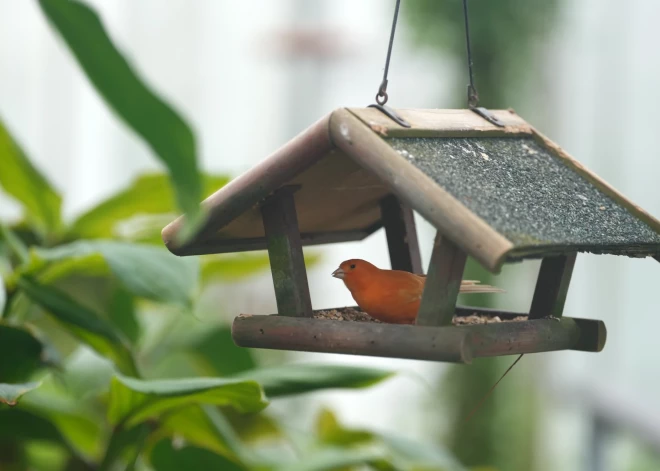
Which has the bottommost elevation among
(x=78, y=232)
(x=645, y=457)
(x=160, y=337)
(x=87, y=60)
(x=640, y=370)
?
A: (x=645, y=457)

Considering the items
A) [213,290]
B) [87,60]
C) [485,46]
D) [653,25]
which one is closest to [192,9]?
[213,290]

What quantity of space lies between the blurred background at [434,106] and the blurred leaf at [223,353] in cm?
158

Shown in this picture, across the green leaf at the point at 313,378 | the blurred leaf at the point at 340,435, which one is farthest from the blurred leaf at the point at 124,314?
the blurred leaf at the point at 340,435

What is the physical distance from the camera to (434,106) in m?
3.59

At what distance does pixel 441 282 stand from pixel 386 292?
4.4 inches

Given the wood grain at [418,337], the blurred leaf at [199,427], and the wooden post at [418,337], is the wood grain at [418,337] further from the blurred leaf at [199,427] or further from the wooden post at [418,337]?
the blurred leaf at [199,427]

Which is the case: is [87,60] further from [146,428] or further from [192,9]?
[192,9]

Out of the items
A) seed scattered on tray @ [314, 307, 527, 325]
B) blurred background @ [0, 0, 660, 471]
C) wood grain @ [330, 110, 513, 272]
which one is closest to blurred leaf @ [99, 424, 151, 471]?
seed scattered on tray @ [314, 307, 527, 325]

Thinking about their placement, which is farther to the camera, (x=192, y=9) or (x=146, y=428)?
(x=192, y=9)

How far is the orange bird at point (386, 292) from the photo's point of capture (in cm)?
99

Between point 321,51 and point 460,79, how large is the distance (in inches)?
48.5

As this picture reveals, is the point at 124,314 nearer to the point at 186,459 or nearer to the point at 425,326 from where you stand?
the point at 186,459

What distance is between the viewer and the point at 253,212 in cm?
105

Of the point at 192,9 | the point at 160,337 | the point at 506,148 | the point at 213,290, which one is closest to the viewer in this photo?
the point at 506,148
